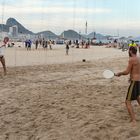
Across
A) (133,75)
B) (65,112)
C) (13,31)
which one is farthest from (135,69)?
(13,31)

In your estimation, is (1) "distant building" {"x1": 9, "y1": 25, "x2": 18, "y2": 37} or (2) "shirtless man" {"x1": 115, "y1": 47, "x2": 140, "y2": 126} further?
(1) "distant building" {"x1": 9, "y1": 25, "x2": 18, "y2": 37}

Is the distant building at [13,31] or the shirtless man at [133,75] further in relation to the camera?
the distant building at [13,31]

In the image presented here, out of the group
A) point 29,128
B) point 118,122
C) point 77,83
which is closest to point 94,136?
point 118,122

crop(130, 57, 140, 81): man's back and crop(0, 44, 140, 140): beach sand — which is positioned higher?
crop(130, 57, 140, 81): man's back

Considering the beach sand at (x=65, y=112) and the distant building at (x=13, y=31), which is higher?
the distant building at (x=13, y=31)

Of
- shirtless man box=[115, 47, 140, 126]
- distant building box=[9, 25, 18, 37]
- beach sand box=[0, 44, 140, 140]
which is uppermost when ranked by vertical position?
distant building box=[9, 25, 18, 37]

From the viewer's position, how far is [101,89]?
1036cm

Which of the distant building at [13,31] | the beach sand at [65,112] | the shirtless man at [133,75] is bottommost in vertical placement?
the beach sand at [65,112]

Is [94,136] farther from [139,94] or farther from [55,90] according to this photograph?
[55,90]

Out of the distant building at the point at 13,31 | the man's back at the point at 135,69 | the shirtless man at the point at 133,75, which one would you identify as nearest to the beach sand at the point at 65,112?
the shirtless man at the point at 133,75

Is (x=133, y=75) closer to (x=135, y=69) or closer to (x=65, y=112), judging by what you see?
(x=135, y=69)

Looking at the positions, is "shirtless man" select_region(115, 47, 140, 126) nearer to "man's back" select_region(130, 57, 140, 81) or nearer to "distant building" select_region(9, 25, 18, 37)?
"man's back" select_region(130, 57, 140, 81)

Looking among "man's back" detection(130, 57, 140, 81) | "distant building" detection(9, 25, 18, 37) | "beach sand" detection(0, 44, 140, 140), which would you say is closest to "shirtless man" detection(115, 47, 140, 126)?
"man's back" detection(130, 57, 140, 81)

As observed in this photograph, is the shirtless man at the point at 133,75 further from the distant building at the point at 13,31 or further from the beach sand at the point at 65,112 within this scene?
the distant building at the point at 13,31
